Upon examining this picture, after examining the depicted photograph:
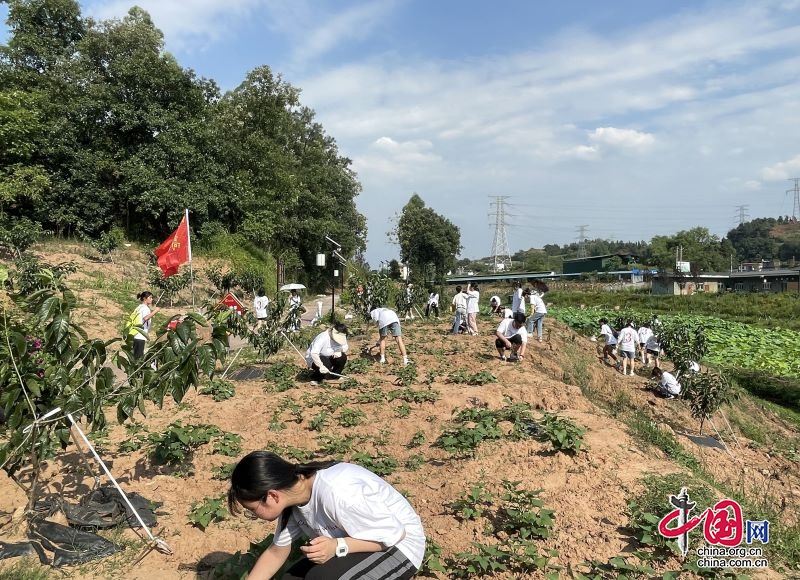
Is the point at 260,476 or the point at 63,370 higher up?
the point at 63,370

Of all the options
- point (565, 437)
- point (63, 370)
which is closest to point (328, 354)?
point (565, 437)

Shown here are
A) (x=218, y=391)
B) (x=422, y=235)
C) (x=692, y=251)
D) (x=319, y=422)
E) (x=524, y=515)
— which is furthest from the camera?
(x=692, y=251)

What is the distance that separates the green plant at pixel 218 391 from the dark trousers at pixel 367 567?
5.35m

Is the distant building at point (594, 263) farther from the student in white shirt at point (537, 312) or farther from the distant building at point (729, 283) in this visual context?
the student in white shirt at point (537, 312)

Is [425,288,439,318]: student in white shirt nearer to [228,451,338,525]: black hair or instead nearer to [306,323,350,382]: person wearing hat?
[306,323,350,382]: person wearing hat

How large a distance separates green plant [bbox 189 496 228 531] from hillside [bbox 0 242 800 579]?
7 centimetres

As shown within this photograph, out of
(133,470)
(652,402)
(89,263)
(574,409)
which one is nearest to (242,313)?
(133,470)

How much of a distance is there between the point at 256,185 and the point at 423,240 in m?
18.7

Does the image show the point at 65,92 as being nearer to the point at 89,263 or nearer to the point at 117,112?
the point at 117,112

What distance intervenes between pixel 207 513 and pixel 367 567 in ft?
7.60

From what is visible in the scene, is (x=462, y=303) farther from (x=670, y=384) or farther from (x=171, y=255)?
(x=171, y=255)

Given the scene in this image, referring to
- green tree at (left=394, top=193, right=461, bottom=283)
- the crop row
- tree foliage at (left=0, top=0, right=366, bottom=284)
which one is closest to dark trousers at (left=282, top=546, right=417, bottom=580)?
the crop row

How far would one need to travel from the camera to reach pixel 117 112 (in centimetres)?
2123

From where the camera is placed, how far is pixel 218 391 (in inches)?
299
